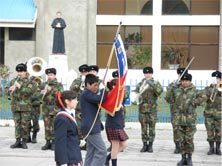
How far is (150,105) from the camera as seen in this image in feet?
44.9

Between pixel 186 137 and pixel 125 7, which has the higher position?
pixel 125 7

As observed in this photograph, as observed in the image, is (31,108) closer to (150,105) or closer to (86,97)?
(150,105)

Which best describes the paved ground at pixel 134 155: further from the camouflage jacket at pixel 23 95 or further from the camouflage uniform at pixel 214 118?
the camouflage jacket at pixel 23 95

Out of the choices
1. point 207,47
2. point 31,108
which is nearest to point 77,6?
point 207,47

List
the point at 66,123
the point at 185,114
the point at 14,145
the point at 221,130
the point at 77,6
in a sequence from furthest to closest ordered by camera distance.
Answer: the point at 77,6 → the point at 14,145 → the point at 221,130 → the point at 185,114 → the point at 66,123

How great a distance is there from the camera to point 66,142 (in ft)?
25.8

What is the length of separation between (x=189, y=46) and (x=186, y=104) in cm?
2440

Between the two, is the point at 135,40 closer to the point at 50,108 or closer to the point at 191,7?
the point at 191,7

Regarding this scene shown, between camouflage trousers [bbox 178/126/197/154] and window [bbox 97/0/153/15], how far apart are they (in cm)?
2392

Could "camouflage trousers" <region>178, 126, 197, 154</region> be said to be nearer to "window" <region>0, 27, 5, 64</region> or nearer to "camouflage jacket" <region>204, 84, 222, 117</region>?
"camouflage jacket" <region>204, 84, 222, 117</region>

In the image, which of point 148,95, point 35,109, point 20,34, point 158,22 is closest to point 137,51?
point 158,22

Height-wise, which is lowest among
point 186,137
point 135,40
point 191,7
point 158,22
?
point 186,137

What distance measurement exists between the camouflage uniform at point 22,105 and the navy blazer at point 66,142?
6.08m

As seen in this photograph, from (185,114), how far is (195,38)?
79.8 ft
